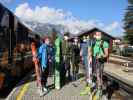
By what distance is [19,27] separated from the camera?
19766mm

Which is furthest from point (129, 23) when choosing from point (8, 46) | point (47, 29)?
point (8, 46)

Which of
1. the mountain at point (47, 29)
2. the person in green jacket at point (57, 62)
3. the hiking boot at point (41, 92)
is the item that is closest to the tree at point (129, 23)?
the mountain at point (47, 29)

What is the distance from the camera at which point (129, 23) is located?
303 feet

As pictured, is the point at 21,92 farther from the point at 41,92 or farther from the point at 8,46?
the point at 8,46

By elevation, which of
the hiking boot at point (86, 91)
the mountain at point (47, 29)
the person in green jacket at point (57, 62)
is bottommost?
the hiking boot at point (86, 91)

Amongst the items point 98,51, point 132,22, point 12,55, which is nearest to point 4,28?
point 12,55

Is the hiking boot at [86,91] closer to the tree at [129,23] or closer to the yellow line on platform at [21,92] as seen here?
the yellow line on platform at [21,92]

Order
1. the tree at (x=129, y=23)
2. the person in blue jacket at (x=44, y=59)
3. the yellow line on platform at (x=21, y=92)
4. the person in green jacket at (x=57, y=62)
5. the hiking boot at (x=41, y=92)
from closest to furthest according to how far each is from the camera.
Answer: the yellow line on platform at (x=21, y=92) → the hiking boot at (x=41, y=92) → the person in blue jacket at (x=44, y=59) → the person in green jacket at (x=57, y=62) → the tree at (x=129, y=23)

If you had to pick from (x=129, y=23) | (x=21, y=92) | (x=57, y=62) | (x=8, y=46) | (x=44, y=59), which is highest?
(x=129, y=23)

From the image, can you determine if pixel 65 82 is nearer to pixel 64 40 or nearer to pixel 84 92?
pixel 64 40

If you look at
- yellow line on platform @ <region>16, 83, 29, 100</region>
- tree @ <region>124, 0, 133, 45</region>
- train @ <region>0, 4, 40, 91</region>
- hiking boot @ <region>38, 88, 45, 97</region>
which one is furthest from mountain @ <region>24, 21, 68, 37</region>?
tree @ <region>124, 0, 133, 45</region>

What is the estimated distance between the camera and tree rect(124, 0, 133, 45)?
85.1 metres

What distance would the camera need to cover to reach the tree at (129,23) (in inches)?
3349

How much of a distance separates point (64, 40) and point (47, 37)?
1.99 meters
